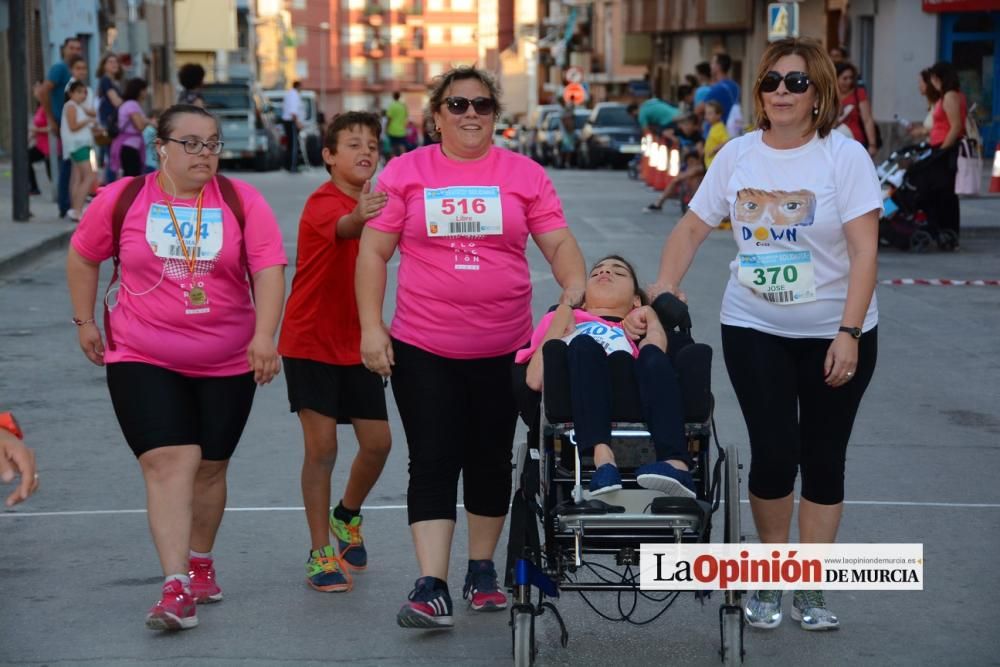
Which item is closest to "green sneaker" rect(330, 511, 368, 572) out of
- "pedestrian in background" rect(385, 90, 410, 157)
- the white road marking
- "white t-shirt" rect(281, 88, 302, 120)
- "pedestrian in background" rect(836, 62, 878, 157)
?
the white road marking

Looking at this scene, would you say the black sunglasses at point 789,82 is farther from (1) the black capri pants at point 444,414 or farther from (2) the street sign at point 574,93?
(2) the street sign at point 574,93

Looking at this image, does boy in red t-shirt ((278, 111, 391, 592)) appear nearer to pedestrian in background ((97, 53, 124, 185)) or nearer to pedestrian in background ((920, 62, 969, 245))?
pedestrian in background ((920, 62, 969, 245))

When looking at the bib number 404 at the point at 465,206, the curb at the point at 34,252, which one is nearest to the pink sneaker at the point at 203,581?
the bib number 404 at the point at 465,206

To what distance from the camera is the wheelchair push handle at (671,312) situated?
577 cm

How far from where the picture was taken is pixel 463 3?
169625 millimetres

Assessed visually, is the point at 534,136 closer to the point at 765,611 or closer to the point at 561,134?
the point at 561,134

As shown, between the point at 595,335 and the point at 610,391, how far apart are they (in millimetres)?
384

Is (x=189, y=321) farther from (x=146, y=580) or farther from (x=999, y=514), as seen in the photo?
(x=999, y=514)

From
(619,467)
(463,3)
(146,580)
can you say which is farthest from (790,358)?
(463,3)

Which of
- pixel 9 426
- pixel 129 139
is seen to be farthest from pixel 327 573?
pixel 129 139

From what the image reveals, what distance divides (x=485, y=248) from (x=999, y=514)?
9.38 ft

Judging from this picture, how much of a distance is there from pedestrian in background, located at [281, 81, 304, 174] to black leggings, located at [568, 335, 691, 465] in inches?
1460

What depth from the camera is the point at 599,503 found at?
512cm

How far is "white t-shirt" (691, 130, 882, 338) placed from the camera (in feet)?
18.6
